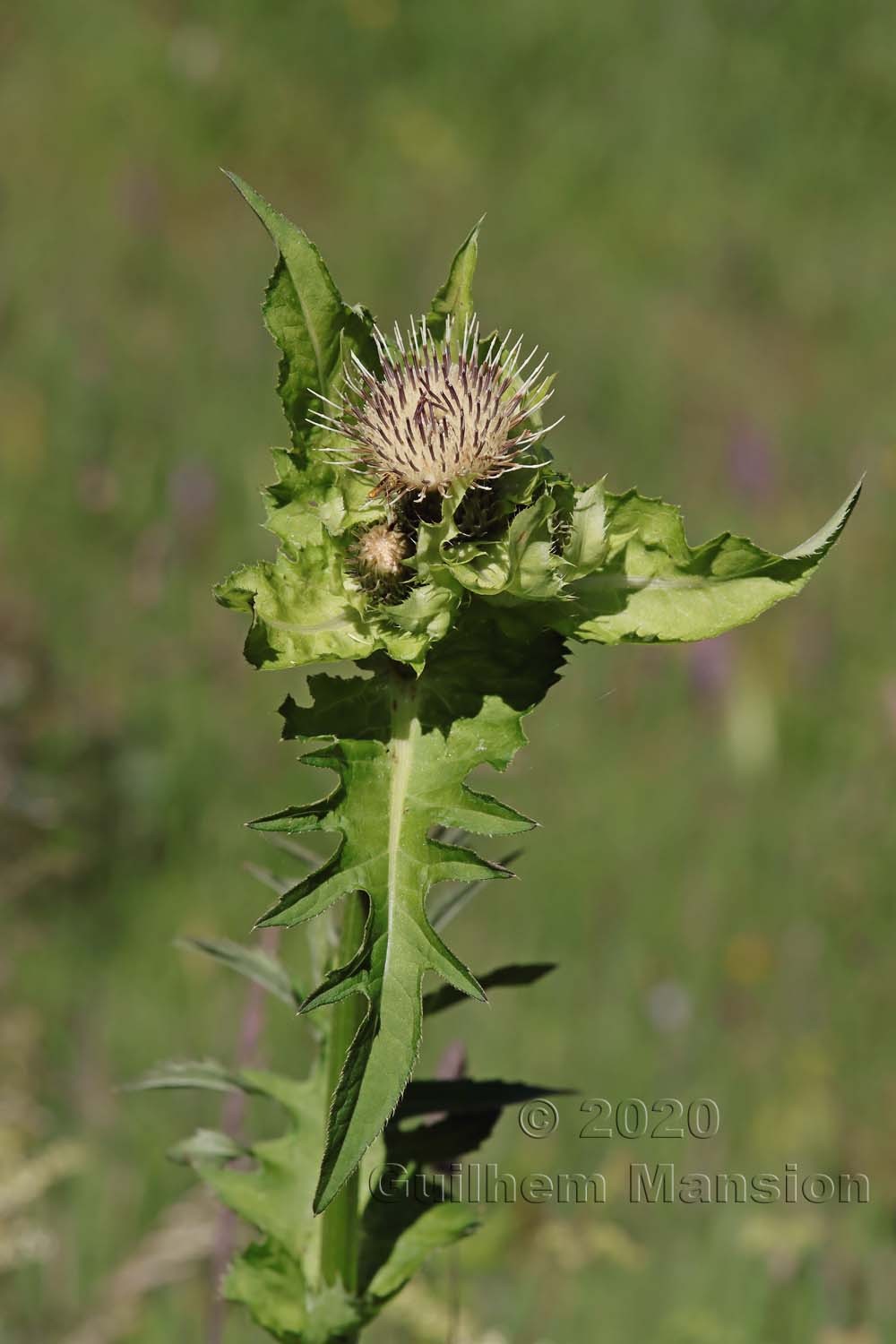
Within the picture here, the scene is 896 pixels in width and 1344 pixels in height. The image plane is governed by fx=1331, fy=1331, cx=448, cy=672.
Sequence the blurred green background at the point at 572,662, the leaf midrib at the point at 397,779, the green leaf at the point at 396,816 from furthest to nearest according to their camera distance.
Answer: the blurred green background at the point at 572,662 → the leaf midrib at the point at 397,779 → the green leaf at the point at 396,816

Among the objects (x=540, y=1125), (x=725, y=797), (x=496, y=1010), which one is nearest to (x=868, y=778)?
(x=725, y=797)

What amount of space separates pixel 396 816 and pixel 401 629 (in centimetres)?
22

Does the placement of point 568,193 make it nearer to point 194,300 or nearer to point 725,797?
point 194,300

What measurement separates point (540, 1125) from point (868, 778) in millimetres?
2604

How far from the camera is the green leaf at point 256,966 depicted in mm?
1895

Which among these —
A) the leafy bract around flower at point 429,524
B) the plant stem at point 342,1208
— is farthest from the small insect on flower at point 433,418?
the plant stem at point 342,1208

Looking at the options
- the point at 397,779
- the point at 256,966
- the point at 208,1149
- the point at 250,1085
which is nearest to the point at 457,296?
the point at 397,779

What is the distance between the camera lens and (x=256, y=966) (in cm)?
191

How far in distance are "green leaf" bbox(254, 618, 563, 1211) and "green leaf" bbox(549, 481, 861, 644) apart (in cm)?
9

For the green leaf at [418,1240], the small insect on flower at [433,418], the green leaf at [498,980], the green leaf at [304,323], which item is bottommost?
the green leaf at [418,1240]

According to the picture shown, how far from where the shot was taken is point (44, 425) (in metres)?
6.66

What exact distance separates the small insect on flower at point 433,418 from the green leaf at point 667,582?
0.56ft

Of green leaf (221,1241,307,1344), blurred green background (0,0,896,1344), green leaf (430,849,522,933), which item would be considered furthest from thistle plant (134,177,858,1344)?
blurred green background (0,0,896,1344)

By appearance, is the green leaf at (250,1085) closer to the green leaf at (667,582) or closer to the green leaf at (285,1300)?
the green leaf at (285,1300)
